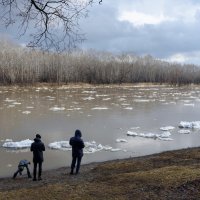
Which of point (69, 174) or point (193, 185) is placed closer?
point (193, 185)

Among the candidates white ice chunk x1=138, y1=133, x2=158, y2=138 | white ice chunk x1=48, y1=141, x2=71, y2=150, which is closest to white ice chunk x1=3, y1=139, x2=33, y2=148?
white ice chunk x1=48, y1=141, x2=71, y2=150

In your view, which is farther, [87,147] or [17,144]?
[87,147]

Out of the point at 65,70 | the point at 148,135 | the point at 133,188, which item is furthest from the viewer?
the point at 65,70

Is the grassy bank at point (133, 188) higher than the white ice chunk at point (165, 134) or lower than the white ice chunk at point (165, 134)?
higher

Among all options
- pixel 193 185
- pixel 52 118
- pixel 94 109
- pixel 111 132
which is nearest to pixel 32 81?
pixel 94 109

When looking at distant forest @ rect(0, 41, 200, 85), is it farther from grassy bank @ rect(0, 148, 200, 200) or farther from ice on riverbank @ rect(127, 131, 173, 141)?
grassy bank @ rect(0, 148, 200, 200)

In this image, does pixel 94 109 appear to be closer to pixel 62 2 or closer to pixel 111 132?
pixel 111 132

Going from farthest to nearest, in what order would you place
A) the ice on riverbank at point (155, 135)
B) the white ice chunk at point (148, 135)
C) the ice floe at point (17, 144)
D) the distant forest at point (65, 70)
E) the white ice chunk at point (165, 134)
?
the distant forest at point (65, 70) < the white ice chunk at point (165, 134) < the white ice chunk at point (148, 135) < the ice on riverbank at point (155, 135) < the ice floe at point (17, 144)

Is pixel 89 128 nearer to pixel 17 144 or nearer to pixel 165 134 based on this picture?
pixel 165 134

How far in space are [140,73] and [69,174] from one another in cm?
9884

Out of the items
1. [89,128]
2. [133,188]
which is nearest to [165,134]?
[89,128]

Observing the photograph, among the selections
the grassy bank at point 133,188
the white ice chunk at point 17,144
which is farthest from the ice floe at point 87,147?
the grassy bank at point 133,188

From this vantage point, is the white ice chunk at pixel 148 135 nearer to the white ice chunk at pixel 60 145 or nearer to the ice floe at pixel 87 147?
the ice floe at pixel 87 147

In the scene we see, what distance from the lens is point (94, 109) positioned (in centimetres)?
3991
